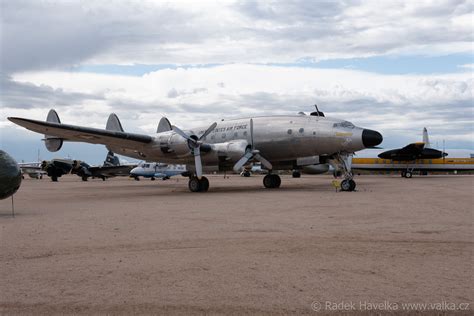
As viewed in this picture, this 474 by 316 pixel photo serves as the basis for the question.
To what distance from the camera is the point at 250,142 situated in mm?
23641

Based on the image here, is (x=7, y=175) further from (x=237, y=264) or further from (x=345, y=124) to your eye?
(x=345, y=124)

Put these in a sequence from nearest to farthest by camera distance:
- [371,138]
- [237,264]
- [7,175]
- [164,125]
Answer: [237,264] < [7,175] < [371,138] < [164,125]

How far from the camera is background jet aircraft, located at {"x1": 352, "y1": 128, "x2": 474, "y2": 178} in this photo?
47.9 metres

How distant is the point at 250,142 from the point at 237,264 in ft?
56.7

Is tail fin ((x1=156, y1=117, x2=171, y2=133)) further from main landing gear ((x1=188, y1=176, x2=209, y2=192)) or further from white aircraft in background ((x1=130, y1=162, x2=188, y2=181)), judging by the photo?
white aircraft in background ((x1=130, y1=162, x2=188, y2=181))

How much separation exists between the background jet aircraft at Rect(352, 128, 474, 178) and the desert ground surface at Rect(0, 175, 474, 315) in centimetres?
3792

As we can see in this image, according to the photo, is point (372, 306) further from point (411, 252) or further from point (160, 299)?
point (411, 252)

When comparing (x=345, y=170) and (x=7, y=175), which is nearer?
(x=7, y=175)

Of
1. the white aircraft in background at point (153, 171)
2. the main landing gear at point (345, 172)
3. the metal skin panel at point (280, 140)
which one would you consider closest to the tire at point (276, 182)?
the metal skin panel at point (280, 140)

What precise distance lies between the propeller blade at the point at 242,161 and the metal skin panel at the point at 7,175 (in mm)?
11169

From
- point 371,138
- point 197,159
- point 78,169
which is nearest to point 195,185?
point 197,159

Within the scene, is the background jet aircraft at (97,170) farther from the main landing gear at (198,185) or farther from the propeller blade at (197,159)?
the propeller blade at (197,159)

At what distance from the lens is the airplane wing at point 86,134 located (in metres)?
19.1

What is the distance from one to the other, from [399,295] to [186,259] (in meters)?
3.01
